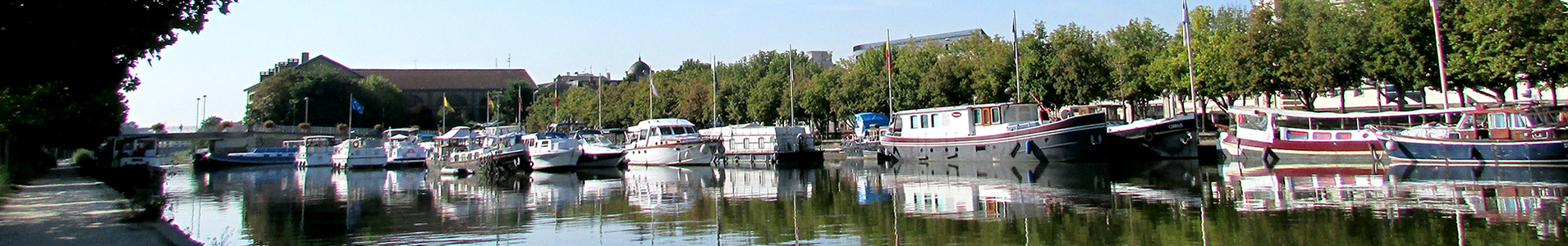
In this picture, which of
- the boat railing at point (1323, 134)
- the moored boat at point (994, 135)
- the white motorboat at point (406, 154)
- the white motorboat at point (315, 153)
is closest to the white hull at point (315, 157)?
the white motorboat at point (315, 153)

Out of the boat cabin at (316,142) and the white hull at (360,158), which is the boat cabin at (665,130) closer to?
the white hull at (360,158)

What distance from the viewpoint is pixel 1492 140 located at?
92.3 feet

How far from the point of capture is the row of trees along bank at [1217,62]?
109 ft

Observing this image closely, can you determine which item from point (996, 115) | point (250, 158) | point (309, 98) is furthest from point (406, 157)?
point (309, 98)

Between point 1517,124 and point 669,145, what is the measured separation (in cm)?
2994

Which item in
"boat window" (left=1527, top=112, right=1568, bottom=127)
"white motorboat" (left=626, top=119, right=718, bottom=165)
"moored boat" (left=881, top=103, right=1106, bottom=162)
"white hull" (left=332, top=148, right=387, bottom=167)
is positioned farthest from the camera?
"white hull" (left=332, top=148, right=387, bottom=167)

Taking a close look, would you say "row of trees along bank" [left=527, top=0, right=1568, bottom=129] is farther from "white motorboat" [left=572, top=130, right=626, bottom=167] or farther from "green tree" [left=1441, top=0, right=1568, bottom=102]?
"white motorboat" [left=572, top=130, right=626, bottom=167]

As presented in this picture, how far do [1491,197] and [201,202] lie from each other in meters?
26.1

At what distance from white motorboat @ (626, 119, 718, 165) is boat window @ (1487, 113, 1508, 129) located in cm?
2743

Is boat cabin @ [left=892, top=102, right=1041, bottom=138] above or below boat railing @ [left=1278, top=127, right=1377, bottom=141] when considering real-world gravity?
above

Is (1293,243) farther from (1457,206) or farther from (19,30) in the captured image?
(19,30)

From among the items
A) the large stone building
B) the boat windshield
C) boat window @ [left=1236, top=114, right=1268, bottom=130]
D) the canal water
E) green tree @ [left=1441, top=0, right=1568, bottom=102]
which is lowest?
the canal water

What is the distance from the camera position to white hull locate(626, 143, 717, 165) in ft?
151

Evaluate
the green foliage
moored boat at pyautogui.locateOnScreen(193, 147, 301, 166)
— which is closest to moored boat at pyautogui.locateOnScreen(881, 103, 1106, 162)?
moored boat at pyautogui.locateOnScreen(193, 147, 301, 166)
